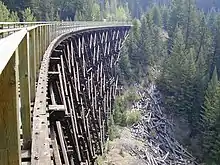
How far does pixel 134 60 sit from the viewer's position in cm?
4084

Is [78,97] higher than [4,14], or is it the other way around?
[4,14]

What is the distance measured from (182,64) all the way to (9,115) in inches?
1429

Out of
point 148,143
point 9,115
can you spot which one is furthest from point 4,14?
point 9,115

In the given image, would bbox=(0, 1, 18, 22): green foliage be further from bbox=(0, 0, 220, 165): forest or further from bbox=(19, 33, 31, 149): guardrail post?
bbox=(19, 33, 31, 149): guardrail post

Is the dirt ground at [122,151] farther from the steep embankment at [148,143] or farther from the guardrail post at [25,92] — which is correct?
the guardrail post at [25,92]

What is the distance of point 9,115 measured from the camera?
194 cm

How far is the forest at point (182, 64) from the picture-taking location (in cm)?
3045

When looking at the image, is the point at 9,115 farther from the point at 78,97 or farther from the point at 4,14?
the point at 4,14

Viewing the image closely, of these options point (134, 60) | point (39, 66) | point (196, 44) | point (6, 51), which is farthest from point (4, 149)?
point (196, 44)

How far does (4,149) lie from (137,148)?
22.7m

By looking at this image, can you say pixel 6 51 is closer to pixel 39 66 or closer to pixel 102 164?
pixel 39 66

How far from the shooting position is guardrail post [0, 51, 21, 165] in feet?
6.21

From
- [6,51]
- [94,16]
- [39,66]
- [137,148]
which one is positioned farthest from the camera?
[94,16]

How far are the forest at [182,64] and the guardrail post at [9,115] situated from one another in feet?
86.7
